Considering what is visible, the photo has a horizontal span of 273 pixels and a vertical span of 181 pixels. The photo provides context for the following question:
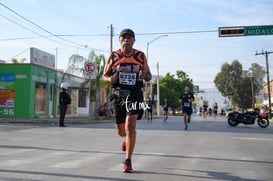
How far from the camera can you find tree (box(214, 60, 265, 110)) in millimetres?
78562

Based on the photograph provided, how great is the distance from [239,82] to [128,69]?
7677cm

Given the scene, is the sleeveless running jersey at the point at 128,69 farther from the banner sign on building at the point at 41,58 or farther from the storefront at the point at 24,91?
the banner sign on building at the point at 41,58

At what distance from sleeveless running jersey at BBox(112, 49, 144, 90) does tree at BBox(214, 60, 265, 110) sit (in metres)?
74.1

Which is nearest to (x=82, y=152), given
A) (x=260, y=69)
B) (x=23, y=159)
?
(x=23, y=159)

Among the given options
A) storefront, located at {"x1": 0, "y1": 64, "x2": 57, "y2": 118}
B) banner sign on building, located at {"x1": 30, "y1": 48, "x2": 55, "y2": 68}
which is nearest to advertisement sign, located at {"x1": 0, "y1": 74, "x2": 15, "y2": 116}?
storefront, located at {"x1": 0, "y1": 64, "x2": 57, "y2": 118}

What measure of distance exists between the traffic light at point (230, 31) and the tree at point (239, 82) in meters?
56.2

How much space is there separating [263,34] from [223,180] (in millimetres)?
19125

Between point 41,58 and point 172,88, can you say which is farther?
point 172,88

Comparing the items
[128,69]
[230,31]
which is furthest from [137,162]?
[230,31]

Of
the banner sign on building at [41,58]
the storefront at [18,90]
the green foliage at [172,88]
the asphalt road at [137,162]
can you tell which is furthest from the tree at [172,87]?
the asphalt road at [137,162]

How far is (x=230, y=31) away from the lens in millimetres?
22438

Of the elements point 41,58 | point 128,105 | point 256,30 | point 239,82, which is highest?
point 239,82

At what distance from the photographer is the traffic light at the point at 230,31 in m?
22.1

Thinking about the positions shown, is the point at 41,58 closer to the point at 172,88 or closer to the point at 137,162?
the point at 137,162
